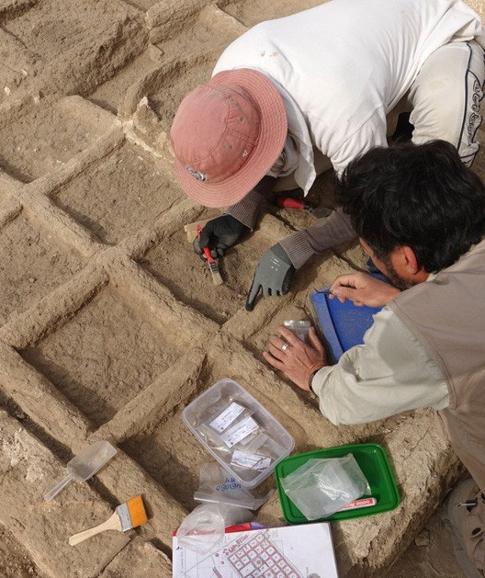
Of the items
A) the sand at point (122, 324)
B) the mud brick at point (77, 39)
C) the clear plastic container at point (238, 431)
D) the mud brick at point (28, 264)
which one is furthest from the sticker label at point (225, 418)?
the mud brick at point (77, 39)

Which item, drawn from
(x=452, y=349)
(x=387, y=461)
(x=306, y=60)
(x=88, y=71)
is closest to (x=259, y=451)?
(x=387, y=461)

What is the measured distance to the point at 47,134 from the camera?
3.58 meters

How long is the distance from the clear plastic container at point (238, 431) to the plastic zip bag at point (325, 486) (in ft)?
0.59

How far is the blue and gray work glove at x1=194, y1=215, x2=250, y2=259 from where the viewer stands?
291cm

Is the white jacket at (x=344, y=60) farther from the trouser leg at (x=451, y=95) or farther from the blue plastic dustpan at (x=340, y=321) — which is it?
the blue plastic dustpan at (x=340, y=321)

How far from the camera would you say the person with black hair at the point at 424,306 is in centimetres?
165

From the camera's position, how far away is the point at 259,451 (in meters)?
2.41

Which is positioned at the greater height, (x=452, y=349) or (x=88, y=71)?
(x=88, y=71)

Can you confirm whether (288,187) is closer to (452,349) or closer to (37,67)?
(452,349)

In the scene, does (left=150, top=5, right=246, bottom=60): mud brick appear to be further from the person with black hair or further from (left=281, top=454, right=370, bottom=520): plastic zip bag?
(left=281, top=454, right=370, bottom=520): plastic zip bag

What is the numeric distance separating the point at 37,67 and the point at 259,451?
9.44 ft

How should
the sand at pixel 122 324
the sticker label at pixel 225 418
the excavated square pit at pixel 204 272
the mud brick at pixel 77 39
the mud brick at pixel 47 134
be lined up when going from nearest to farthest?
the sand at pixel 122 324 < the sticker label at pixel 225 418 < the excavated square pit at pixel 204 272 < the mud brick at pixel 47 134 < the mud brick at pixel 77 39

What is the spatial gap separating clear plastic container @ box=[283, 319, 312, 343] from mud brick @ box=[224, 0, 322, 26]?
101 inches

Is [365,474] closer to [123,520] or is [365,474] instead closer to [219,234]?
[123,520]
